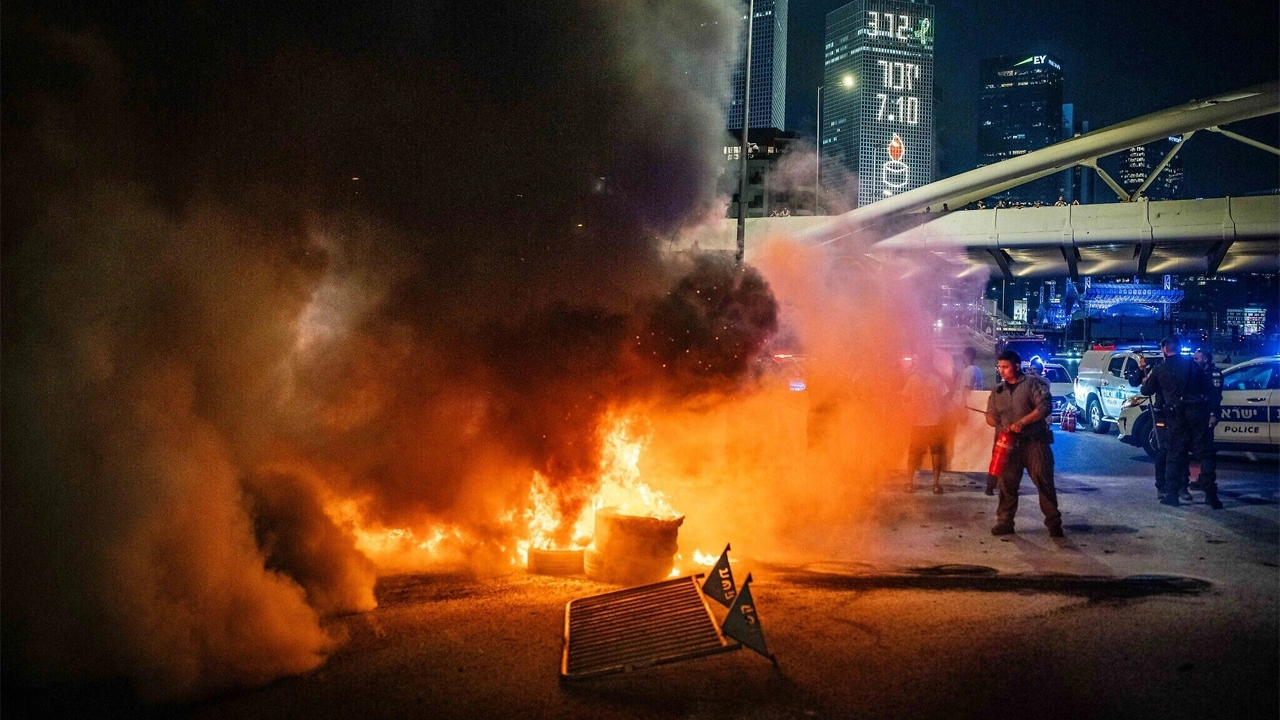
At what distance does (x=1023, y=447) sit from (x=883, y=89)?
8686cm

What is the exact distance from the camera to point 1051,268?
873 inches

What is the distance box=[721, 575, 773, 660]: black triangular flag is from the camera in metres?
4.18

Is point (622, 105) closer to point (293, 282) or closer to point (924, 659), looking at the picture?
point (293, 282)

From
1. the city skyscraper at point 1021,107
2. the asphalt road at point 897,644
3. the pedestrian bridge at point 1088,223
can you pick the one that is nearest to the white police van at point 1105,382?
the pedestrian bridge at point 1088,223

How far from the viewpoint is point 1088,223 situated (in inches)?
716

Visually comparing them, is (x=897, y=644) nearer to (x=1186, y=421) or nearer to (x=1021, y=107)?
(x=1186, y=421)

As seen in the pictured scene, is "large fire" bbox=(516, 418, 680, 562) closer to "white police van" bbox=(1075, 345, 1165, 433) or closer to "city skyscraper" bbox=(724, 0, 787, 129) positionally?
"city skyscraper" bbox=(724, 0, 787, 129)

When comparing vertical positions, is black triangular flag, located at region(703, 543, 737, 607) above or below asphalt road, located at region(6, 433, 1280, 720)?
above

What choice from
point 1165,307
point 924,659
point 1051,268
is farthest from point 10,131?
point 1165,307

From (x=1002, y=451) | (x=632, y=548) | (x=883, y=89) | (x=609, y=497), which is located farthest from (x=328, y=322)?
(x=883, y=89)

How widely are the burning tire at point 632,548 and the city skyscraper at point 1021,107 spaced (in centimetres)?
20729

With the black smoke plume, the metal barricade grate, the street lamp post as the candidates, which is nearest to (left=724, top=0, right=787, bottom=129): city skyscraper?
the street lamp post

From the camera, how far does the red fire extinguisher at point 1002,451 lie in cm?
707

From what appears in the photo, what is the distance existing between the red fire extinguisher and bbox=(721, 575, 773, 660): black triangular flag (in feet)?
12.4
